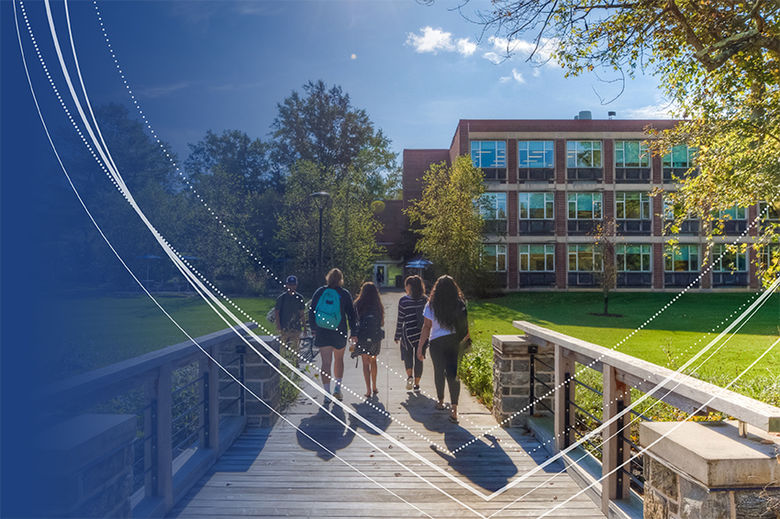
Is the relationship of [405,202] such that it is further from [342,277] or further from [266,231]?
[266,231]

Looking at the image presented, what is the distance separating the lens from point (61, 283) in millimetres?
1193

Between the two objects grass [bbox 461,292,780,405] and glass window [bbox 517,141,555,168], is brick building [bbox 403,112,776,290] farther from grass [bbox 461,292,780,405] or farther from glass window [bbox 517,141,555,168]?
grass [bbox 461,292,780,405]

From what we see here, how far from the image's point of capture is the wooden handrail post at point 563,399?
3590mm

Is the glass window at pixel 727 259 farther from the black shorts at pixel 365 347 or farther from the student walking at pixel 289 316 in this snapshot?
the student walking at pixel 289 316

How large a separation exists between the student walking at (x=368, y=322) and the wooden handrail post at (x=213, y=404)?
1478 millimetres

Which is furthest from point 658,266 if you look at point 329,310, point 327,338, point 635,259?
point 329,310

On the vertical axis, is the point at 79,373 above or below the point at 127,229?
below

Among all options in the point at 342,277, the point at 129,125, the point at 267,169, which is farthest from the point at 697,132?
the point at 129,125

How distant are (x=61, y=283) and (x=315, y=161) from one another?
2066mm

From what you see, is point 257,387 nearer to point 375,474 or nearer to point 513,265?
point 375,474

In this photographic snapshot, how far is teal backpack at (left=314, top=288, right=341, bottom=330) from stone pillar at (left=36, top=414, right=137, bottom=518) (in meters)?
2.26

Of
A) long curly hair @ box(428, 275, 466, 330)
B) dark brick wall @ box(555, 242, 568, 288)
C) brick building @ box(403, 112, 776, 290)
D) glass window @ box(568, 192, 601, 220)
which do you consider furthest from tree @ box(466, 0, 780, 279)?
dark brick wall @ box(555, 242, 568, 288)

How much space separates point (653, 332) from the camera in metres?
12.4

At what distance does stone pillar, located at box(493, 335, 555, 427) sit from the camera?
4.38m
